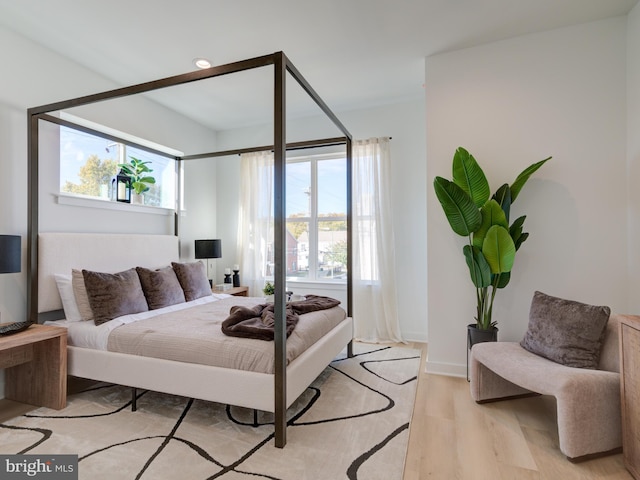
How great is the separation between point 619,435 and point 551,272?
48.7 inches

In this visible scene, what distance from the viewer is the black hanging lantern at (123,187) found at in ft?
11.4

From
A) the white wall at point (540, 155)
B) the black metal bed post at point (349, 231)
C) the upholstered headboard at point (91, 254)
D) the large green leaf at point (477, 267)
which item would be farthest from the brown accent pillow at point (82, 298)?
the large green leaf at point (477, 267)

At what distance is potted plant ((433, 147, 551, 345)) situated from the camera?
8.34 feet

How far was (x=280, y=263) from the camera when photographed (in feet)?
6.42

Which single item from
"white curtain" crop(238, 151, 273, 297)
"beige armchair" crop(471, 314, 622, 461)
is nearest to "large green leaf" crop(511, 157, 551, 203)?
"beige armchair" crop(471, 314, 622, 461)

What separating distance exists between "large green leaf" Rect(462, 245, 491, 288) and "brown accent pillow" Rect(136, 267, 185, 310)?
263 cm

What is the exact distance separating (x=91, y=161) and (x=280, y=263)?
2553 mm

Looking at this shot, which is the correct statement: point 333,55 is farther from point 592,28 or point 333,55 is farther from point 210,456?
point 210,456

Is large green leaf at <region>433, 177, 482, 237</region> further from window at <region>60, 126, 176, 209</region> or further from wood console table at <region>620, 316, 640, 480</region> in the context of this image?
window at <region>60, 126, 176, 209</region>

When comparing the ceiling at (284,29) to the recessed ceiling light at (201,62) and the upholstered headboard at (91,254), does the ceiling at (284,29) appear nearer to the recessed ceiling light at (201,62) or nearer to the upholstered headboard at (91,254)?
the recessed ceiling light at (201,62)

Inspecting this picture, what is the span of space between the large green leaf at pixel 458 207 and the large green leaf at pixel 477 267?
5.9 inches

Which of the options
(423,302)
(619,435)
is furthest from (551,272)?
(423,302)

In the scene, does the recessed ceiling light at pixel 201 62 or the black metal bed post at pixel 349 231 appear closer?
the recessed ceiling light at pixel 201 62

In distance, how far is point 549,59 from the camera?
9.11 feet
